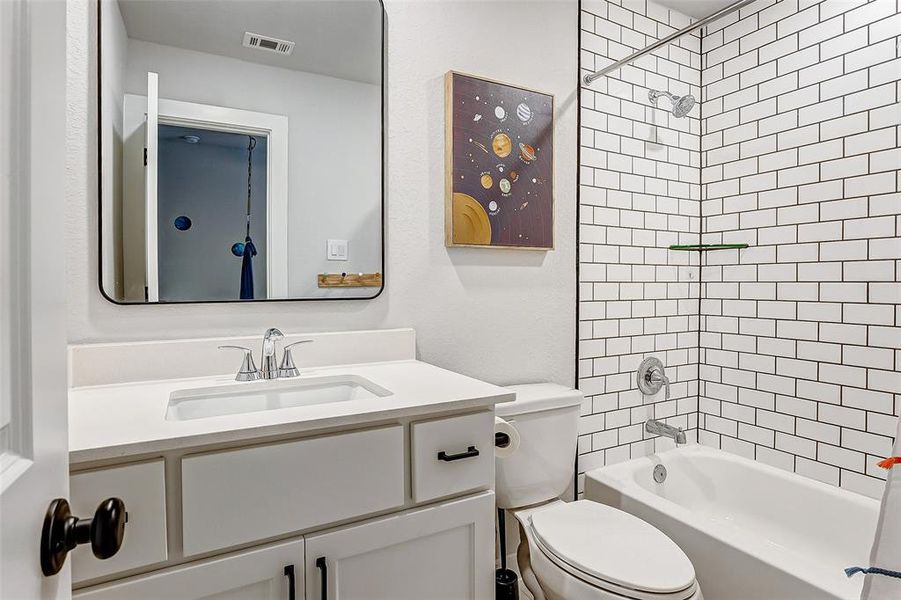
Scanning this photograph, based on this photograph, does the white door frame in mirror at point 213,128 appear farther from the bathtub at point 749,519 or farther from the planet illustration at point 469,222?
the bathtub at point 749,519

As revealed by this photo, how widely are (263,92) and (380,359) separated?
857mm

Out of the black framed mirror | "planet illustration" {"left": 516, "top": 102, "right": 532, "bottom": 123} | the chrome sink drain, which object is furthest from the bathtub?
"planet illustration" {"left": 516, "top": 102, "right": 532, "bottom": 123}

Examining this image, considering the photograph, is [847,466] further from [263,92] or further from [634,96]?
[263,92]

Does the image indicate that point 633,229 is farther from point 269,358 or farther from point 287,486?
point 287,486

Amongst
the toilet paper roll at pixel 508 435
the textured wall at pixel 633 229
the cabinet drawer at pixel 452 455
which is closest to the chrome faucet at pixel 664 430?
the textured wall at pixel 633 229

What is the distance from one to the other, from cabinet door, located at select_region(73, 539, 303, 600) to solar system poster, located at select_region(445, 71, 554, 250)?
109 centimetres

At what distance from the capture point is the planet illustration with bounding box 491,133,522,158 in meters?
1.87

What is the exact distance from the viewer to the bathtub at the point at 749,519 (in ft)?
4.78

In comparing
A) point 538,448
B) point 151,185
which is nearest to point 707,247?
point 538,448

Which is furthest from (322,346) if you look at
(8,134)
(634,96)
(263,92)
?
(634,96)

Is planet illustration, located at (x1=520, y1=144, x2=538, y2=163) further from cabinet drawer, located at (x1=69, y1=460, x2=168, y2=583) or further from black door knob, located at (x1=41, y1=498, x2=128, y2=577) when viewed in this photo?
black door knob, located at (x1=41, y1=498, x2=128, y2=577)

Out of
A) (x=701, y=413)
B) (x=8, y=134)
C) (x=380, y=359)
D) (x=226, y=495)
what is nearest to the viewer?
(x=8, y=134)

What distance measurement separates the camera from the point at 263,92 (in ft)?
4.95

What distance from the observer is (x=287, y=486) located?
101 centimetres
